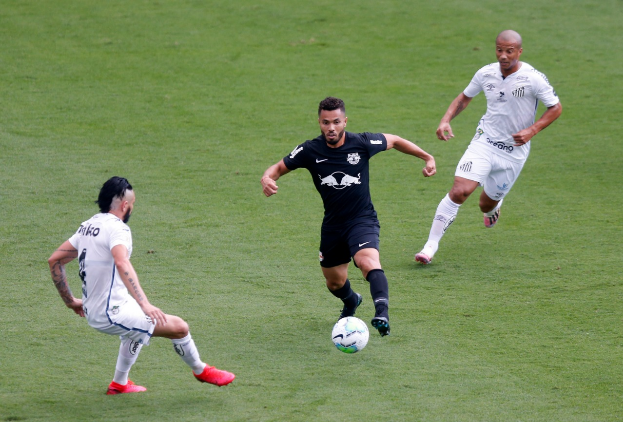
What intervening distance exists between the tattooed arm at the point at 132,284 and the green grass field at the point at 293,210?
0.79 meters

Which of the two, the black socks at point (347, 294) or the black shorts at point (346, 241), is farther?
the black socks at point (347, 294)

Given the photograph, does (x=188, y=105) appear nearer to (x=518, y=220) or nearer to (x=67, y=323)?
(x=518, y=220)

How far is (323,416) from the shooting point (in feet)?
17.4

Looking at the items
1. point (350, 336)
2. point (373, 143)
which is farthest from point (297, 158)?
point (350, 336)

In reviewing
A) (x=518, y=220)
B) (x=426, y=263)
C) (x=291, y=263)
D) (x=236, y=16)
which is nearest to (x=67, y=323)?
(x=291, y=263)

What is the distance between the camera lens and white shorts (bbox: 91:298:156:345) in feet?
17.6

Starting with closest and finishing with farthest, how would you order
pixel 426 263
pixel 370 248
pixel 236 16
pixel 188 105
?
pixel 370 248 → pixel 426 263 → pixel 188 105 → pixel 236 16

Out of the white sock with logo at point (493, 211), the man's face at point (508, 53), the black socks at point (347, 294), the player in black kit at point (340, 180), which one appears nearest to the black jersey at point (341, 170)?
the player in black kit at point (340, 180)

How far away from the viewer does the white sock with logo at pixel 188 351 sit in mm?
5480

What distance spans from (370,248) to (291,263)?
2.13 meters

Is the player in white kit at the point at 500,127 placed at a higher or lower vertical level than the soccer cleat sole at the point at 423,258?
higher

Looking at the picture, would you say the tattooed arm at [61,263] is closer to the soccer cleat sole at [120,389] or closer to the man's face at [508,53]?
the soccer cleat sole at [120,389]

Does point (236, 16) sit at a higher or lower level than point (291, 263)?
higher

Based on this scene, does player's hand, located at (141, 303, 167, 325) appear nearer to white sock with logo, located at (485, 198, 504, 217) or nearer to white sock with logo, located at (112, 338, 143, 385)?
white sock with logo, located at (112, 338, 143, 385)
